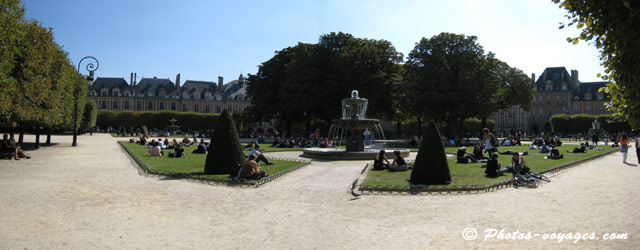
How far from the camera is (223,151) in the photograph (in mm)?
13336

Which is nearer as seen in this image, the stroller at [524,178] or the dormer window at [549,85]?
the stroller at [524,178]

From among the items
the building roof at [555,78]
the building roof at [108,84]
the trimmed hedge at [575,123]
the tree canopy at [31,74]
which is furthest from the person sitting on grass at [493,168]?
the building roof at [108,84]

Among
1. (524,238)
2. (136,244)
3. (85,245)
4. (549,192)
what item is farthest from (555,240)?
(85,245)

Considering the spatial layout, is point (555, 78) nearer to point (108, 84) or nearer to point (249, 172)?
point (249, 172)

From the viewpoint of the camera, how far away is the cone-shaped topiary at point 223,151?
520 inches

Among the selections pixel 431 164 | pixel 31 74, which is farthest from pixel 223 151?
pixel 31 74

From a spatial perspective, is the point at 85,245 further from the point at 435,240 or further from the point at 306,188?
the point at 306,188

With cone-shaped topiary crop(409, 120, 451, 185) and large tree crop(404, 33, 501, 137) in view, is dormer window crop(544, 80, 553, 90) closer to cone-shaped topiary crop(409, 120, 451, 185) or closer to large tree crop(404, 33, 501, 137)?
large tree crop(404, 33, 501, 137)

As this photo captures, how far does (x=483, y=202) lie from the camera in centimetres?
857

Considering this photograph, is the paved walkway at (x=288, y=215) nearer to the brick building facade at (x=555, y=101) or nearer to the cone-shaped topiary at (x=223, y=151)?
the cone-shaped topiary at (x=223, y=151)

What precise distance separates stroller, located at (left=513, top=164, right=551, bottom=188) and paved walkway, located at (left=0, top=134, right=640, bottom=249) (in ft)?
1.21

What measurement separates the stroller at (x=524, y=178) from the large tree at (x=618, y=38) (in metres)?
4.30

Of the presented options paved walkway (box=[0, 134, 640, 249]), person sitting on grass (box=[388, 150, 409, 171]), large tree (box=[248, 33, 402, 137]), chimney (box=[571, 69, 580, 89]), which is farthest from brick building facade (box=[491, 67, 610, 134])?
paved walkway (box=[0, 134, 640, 249])

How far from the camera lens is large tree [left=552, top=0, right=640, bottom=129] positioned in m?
5.62
